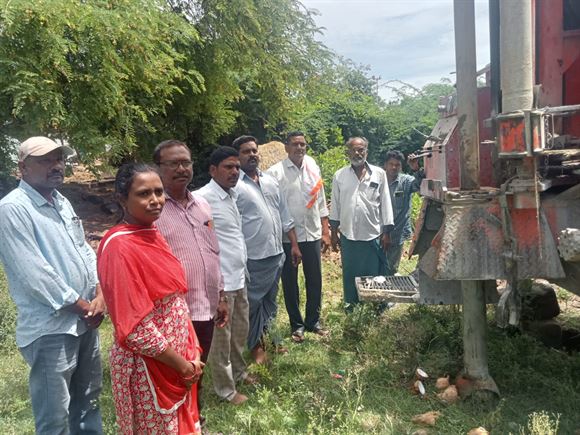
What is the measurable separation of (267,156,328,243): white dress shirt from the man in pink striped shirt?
1.77 meters

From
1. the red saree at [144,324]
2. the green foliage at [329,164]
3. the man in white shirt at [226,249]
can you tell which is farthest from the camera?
the green foliage at [329,164]

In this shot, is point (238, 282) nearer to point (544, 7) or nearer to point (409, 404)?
point (409, 404)

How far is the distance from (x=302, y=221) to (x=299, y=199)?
202 millimetres

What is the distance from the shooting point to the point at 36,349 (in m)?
2.29

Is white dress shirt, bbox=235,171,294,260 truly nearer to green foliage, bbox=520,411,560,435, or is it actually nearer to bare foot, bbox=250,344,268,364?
bare foot, bbox=250,344,268,364

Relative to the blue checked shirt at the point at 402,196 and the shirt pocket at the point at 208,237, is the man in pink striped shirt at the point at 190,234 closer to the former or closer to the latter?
the shirt pocket at the point at 208,237

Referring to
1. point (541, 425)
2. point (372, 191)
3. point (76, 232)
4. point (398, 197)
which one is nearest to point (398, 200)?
point (398, 197)

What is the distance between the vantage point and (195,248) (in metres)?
2.70

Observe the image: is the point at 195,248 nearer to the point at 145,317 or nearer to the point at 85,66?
the point at 145,317

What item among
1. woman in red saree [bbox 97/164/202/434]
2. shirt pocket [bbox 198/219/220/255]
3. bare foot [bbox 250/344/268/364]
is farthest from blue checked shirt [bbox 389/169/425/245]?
woman in red saree [bbox 97/164/202/434]

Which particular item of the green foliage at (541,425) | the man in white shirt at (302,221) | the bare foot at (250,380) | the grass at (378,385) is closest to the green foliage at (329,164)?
the man in white shirt at (302,221)

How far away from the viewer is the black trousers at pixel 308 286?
4.55 metres

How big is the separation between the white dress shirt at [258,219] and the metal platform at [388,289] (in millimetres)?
745

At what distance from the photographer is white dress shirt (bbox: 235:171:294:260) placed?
3719mm
